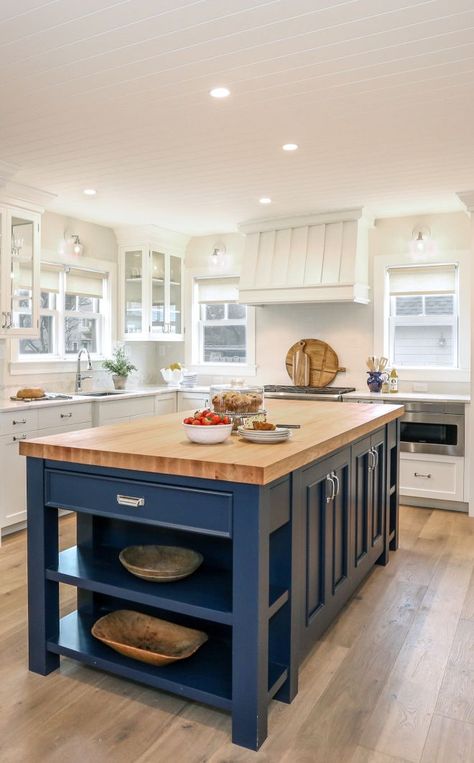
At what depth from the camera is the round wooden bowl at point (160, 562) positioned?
2.18 metres

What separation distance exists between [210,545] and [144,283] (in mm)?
4024

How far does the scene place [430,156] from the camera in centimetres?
378

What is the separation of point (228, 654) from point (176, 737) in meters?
0.36

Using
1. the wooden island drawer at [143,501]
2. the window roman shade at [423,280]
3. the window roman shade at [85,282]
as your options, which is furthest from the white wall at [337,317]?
the wooden island drawer at [143,501]

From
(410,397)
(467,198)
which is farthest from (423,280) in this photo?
(410,397)

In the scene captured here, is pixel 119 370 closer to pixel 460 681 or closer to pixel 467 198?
pixel 467 198

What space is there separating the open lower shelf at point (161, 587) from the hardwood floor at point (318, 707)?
387 mm

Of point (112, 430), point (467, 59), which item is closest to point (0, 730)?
point (112, 430)

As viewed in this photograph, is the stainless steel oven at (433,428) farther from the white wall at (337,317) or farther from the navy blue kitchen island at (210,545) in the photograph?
the navy blue kitchen island at (210,545)

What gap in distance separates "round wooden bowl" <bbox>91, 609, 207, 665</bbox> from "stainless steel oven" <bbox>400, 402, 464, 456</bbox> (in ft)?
10.1

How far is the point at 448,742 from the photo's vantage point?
1973 millimetres

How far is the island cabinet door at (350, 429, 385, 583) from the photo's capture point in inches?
117

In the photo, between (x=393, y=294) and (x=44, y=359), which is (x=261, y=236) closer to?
(x=393, y=294)

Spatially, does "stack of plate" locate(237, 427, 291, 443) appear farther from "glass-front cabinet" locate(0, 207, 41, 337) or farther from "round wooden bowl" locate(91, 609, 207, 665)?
"glass-front cabinet" locate(0, 207, 41, 337)
